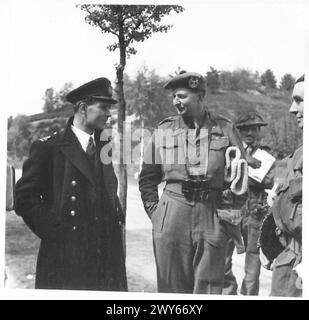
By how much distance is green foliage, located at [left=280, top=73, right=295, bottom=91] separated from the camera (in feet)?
20.5

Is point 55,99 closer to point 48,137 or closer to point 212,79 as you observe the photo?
point 48,137

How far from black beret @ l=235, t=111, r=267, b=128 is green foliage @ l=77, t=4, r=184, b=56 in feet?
3.56

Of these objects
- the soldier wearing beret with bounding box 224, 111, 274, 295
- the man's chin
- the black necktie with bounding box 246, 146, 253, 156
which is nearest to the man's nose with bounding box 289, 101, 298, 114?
the soldier wearing beret with bounding box 224, 111, 274, 295

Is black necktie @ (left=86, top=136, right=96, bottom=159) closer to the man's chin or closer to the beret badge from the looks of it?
the beret badge

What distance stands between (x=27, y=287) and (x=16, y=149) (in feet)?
4.27

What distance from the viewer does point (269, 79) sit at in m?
6.27

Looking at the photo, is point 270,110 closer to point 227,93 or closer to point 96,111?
point 227,93

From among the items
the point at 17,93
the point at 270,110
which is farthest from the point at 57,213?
the point at 270,110

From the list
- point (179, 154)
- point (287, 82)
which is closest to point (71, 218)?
point (179, 154)

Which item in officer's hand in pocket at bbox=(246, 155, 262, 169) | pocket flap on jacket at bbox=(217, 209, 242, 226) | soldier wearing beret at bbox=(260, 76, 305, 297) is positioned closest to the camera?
soldier wearing beret at bbox=(260, 76, 305, 297)

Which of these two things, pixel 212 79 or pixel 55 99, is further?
pixel 55 99

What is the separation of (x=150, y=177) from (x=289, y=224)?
134 cm

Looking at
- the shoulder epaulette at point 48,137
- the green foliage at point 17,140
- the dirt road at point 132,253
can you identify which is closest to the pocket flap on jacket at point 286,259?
the dirt road at point 132,253

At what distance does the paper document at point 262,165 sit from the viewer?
20.6 ft
